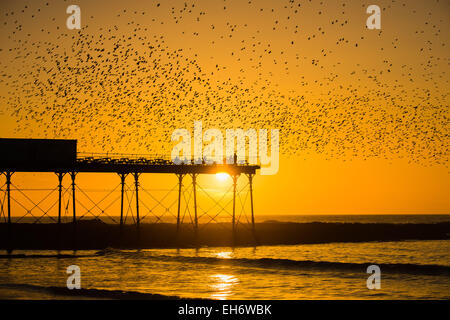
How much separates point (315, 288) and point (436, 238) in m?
63.2

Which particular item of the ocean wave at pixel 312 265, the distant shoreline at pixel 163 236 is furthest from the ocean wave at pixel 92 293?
the distant shoreline at pixel 163 236

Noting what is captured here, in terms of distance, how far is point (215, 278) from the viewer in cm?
3888

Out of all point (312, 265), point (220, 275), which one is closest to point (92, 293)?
point (220, 275)

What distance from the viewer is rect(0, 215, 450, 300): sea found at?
105 feet

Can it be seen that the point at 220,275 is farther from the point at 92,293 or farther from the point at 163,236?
the point at 163,236

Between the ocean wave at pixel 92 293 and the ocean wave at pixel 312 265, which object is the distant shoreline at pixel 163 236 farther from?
the ocean wave at pixel 92 293

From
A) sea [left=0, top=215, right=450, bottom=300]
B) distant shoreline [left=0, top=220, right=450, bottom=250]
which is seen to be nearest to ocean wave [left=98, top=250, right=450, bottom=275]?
sea [left=0, top=215, right=450, bottom=300]

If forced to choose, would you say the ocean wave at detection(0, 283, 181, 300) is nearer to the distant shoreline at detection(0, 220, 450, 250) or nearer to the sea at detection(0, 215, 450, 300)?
the sea at detection(0, 215, 450, 300)

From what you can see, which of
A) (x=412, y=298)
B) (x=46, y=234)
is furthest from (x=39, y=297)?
(x=46, y=234)
